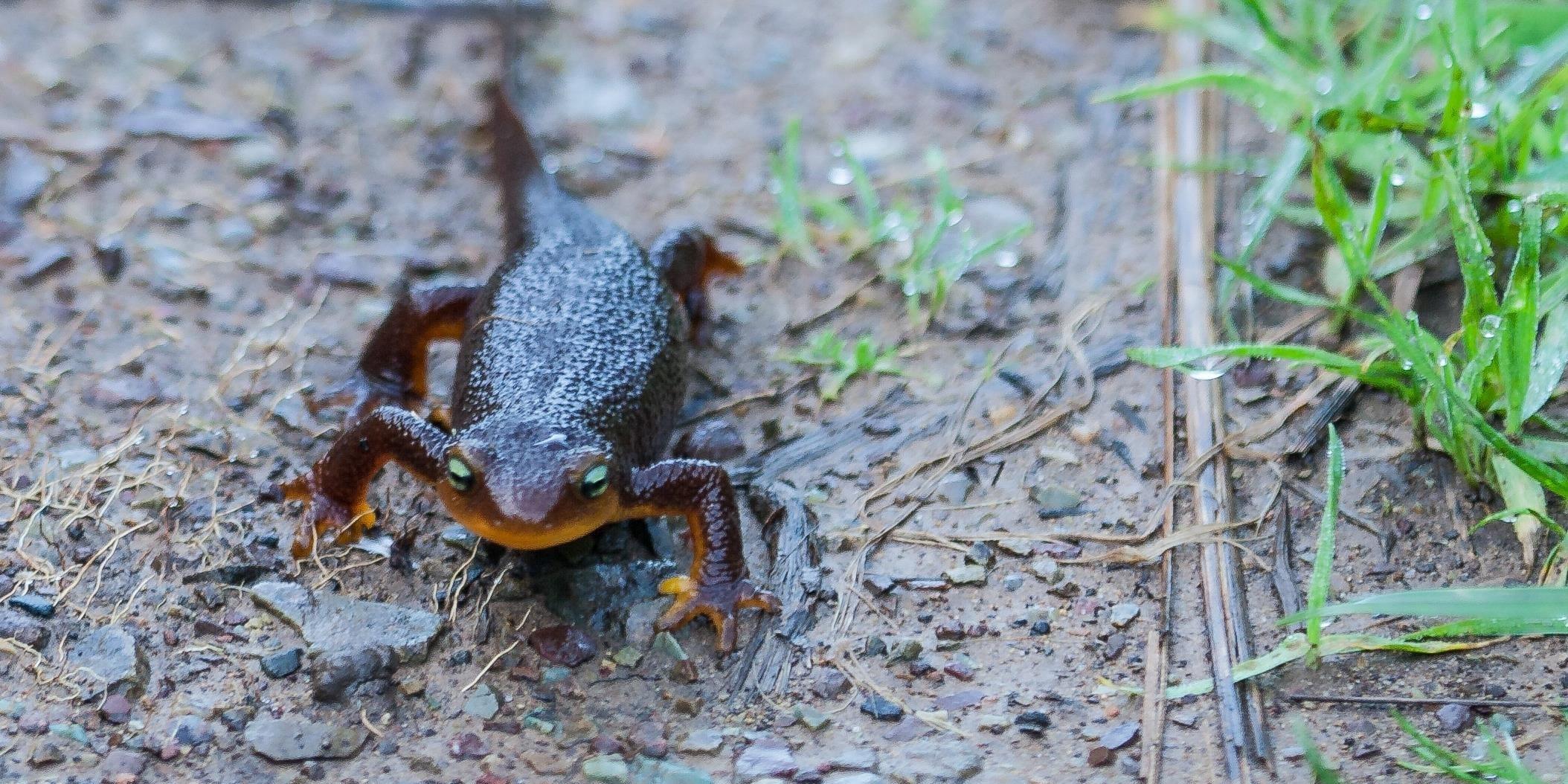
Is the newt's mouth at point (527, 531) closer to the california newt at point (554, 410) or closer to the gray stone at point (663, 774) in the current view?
the california newt at point (554, 410)

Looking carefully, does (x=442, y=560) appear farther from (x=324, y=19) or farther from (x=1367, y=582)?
(x=324, y=19)

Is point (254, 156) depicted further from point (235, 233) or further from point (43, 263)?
point (43, 263)

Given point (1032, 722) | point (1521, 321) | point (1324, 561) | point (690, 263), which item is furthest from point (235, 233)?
point (1521, 321)

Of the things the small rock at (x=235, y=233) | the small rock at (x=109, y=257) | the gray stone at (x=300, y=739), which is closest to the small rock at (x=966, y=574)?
the gray stone at (x=300, y=739)

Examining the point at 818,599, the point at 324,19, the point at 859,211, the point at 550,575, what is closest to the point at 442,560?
the point at 550,575

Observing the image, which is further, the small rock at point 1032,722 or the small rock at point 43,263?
the small rock at point 43,263

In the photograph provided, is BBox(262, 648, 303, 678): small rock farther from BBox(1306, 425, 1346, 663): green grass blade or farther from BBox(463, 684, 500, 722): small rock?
BBox(1306, 425, 1346, 663): green grass blade
